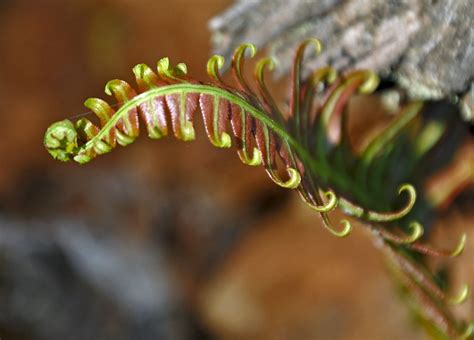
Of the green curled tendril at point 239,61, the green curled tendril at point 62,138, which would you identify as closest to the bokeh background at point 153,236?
the green curled tendril at point 239,61

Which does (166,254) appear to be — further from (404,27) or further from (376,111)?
(404,27)

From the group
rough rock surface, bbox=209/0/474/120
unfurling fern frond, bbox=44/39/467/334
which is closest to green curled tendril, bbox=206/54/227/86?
unfurling fern frond, bbox=44/39/467/334

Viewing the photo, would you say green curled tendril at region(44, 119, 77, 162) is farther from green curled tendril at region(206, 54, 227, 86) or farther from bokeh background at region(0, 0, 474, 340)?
bokeh background at region(0, 0, 474, 340)

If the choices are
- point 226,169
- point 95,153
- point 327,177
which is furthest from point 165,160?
point 95,153

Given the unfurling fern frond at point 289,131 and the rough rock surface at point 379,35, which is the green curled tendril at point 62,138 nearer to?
the unfurling fern frond at point 289,131

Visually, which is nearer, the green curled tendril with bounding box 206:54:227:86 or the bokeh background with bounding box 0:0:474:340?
the green curled tendril with bounding box 206:54:227:86

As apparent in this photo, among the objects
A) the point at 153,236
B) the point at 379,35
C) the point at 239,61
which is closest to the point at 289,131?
the point at 239,61

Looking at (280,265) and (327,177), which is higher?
(327,177)
